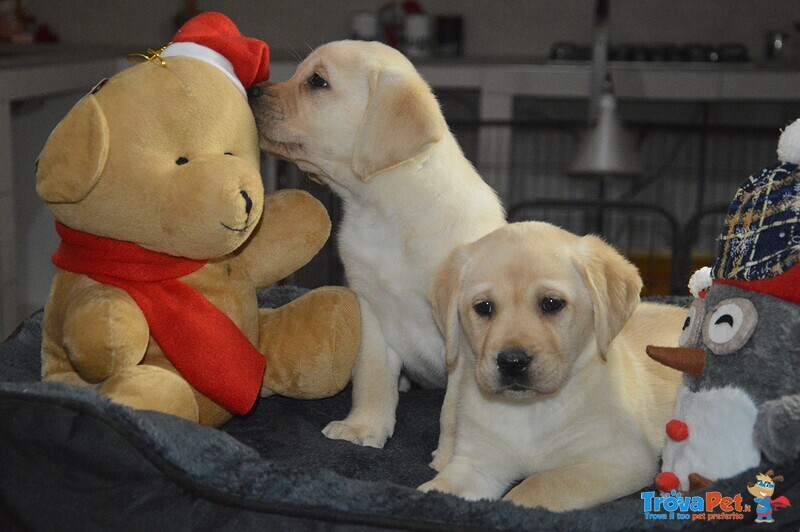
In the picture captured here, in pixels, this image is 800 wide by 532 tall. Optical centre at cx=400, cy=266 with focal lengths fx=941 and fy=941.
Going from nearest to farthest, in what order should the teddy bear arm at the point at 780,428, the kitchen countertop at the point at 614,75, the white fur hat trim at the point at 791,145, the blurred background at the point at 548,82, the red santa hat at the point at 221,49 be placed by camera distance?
1. the teddy bear arm at the point at 780,428
2. the white fur hat trim at the point at 791,145
3. the red santa hat at the point at 221,49
4. the blurred background at the point at 548,82
5. the kitchen countertop at the point at 614,75

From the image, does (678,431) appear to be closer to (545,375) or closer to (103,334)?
(545,375)

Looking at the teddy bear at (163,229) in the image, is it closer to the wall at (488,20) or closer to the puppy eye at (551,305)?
the puppy eye at (551,305)

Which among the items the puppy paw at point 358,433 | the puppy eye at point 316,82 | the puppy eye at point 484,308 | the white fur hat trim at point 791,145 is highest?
the puppy eye at point 316,82

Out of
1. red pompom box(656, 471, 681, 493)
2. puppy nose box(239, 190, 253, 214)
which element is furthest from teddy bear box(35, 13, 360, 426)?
red pompom box(656, 471, 681, 493)

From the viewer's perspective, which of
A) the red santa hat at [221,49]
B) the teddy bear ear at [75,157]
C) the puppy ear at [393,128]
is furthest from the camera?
the puppy ear at [393,128]

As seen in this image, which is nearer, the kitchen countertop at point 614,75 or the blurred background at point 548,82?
the blurred background at point 548,82

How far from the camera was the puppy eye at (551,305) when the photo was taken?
1572 millimetres

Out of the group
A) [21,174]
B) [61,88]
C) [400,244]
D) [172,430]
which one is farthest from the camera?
[21,174]

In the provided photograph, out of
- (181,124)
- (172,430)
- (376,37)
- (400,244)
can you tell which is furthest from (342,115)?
(376,37)

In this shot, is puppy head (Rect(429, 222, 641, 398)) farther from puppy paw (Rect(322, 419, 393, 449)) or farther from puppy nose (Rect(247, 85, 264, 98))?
puppy nose (Rect(247, 85, 264, 98))

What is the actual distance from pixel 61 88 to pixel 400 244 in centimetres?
234

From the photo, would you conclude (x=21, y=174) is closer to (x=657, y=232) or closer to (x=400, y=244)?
(x=400, y=244)

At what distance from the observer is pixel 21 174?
4176 mm

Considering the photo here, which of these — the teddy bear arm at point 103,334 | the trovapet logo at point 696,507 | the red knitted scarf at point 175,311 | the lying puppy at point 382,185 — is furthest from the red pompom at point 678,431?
the teddy bear arm at point 103,334
